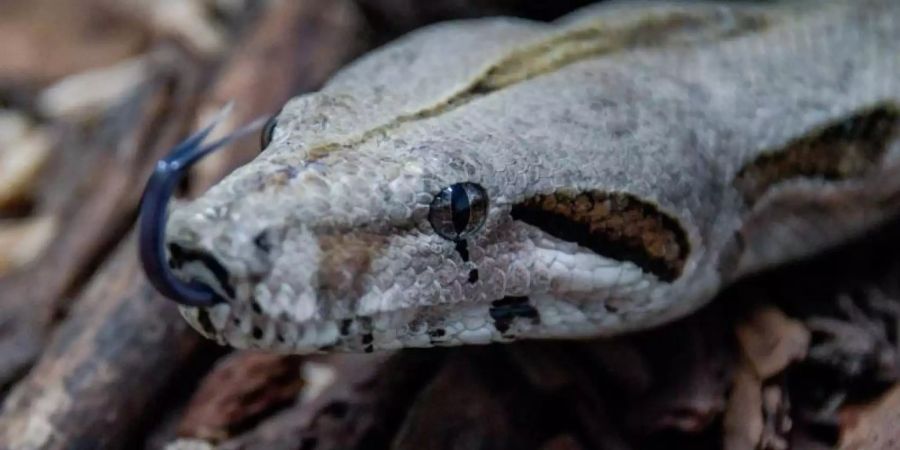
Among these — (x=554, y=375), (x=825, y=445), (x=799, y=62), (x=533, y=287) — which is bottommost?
(x=825, y=445)

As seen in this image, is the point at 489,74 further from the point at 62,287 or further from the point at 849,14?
the point at 62,287

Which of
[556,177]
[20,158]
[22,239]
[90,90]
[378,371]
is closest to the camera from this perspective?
[556,177]

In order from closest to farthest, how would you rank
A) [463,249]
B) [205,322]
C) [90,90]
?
[205,322]
[463,249]
[90,90]

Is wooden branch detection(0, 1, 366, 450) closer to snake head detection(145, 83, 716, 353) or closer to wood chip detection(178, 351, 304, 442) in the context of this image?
wood chip detection(178, 351, 304, 442)

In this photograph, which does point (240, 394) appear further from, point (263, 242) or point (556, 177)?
point (556, 177)

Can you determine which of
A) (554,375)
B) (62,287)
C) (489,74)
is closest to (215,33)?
(62,287)

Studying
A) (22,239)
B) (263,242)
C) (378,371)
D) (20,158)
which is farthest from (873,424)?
(20,158)

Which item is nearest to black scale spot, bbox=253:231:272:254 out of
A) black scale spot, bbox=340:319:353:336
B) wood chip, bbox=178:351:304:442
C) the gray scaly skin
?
the gray scaly skin
